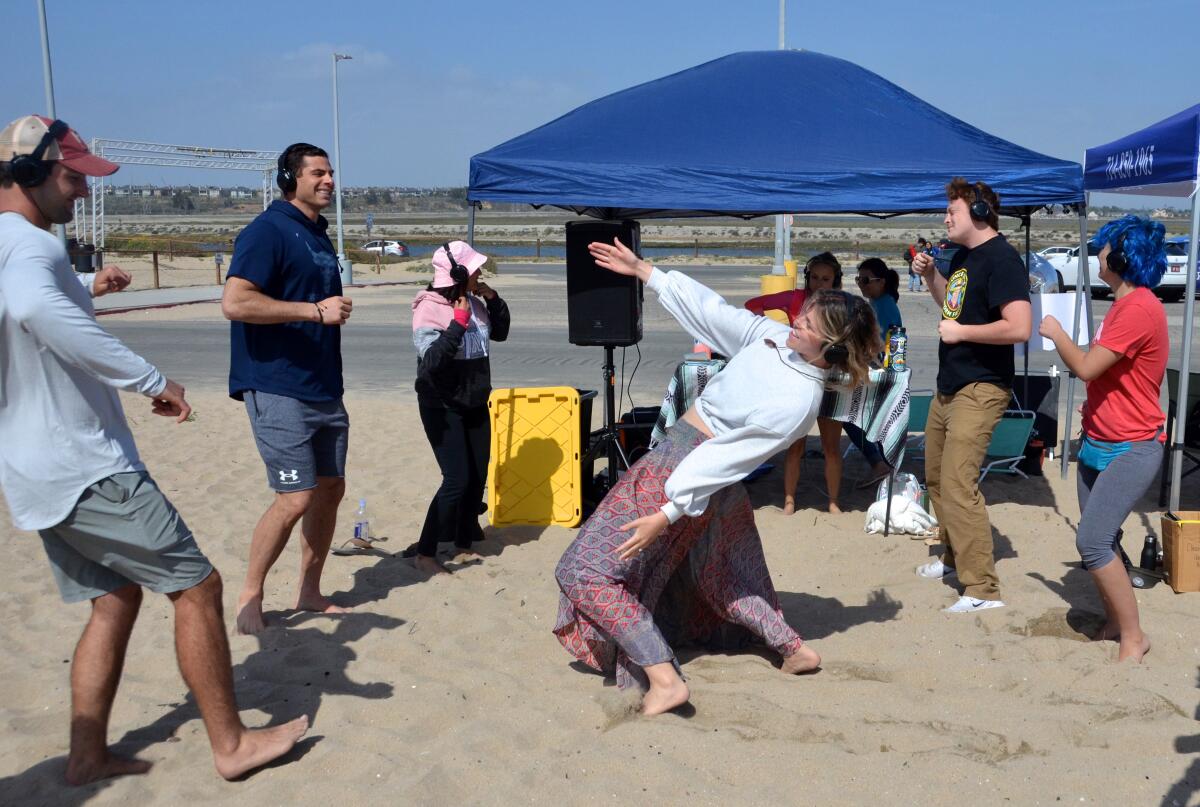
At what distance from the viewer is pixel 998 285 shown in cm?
464

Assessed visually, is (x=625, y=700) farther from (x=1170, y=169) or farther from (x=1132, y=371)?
(x=1170, y=169)

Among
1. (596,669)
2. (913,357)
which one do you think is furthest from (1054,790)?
(913,357)

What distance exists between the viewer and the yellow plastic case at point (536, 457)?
6473 millimetres

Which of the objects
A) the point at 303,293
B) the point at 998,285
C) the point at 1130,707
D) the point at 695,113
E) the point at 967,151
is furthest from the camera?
the point at 695,113

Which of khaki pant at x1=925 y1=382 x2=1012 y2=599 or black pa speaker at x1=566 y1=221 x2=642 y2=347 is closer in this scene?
khaki pant at x1=925 y1=382 x2=1012 y2=599

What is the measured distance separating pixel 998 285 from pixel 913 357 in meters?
8.98

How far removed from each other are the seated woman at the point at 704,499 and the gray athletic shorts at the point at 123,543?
1316 millimetres

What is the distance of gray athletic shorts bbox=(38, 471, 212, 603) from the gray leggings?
3.28 m

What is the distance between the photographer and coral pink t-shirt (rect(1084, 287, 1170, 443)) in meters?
4.21

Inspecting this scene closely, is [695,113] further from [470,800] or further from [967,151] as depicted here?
[470,800]

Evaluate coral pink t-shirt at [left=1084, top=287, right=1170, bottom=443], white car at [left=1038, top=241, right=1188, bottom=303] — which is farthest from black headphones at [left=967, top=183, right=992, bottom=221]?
white car at [left=1038, top=241, right=1188, bottom=303]

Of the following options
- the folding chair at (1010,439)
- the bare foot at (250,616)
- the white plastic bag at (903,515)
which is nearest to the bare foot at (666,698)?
the bare foot at (250,616)

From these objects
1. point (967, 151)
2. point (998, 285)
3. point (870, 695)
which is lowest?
point (870, 695)

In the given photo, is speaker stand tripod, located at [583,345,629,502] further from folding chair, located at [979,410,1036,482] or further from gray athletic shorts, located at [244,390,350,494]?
gray athletic shorts, located at [244,390,350,494]
